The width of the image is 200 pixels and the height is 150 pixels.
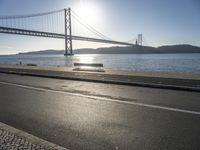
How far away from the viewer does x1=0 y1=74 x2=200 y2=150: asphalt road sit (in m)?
3.80

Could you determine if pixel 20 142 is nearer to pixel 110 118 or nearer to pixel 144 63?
pixel 110 118

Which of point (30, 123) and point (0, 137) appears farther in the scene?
point (30, 123)

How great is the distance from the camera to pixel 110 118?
5055 mm

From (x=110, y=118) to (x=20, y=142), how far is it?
2.14 meters

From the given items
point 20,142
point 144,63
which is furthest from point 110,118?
point 144,63

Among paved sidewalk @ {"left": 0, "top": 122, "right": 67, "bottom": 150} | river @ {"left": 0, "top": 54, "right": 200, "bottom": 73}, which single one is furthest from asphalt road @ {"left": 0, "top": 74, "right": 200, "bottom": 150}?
river @ {"left": 0, "top": 54, "right": 200, "bottom": 73}

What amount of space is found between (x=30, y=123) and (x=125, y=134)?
213cm

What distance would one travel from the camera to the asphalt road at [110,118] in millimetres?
3797

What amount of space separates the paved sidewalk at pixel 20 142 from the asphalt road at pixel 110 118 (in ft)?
1.06

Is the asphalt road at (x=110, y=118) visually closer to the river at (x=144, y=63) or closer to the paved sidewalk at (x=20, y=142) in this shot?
the paved sidewalk at (x=20, y=142)

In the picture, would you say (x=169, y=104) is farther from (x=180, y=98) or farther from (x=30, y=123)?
(x=30, y=123)

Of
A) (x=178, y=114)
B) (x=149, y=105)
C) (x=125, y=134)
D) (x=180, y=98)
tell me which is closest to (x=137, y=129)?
(x=125, y=134)

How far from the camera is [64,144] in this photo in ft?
12.3

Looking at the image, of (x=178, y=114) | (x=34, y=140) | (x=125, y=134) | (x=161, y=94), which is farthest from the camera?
(x=161, y=94)
